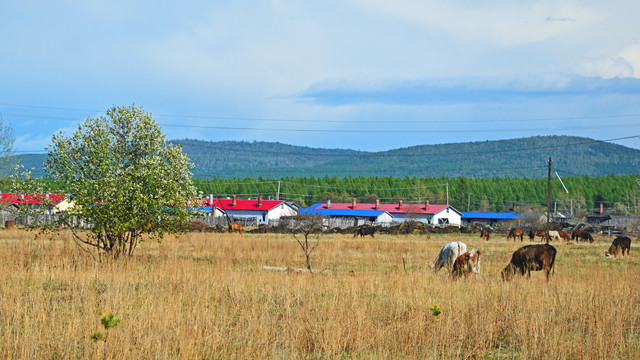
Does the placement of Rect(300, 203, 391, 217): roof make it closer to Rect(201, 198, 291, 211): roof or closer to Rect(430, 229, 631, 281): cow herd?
Rect(201, 198, 291, 211): roof

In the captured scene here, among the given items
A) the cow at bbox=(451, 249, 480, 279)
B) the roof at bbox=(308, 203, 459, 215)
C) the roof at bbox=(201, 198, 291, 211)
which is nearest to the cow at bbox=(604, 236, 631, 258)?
the cow at bbox=(451, 249, 480, 279)

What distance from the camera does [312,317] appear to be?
408 inches

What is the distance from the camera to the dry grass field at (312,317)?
8805 mm

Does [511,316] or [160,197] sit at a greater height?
[160,197]

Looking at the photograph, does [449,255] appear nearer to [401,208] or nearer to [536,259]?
[536,259]

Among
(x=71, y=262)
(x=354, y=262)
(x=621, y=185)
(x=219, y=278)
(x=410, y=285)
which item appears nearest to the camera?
(x=410, y=285)

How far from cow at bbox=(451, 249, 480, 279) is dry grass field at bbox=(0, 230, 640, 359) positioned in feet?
4.95

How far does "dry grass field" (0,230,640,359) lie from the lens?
347 inches

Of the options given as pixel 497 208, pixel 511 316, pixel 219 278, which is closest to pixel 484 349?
pixel 511 316

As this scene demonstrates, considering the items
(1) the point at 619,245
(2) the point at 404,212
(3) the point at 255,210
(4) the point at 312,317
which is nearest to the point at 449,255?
(4) the point at 312,317

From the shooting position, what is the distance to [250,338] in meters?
9.40

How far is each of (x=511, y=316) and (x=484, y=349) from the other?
5.50ft

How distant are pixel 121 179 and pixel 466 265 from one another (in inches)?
456

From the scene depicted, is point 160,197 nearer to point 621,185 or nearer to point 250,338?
point 250,338
